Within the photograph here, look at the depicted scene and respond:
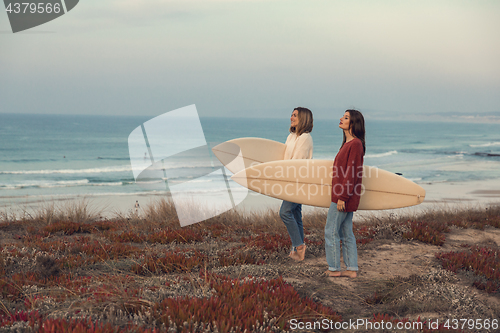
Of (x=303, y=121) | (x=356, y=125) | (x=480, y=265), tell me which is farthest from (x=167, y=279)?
(x=480, y=265)

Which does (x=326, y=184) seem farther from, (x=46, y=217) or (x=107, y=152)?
(x=107, y=152)

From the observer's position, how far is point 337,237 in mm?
5336

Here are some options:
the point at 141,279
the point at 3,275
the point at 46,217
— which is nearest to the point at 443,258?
the point at 141,279

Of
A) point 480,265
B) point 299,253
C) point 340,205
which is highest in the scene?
point 340,205

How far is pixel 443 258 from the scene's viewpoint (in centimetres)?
616

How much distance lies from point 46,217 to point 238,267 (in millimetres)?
6176

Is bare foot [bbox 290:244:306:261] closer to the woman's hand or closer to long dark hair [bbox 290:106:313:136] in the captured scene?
the woman's hand

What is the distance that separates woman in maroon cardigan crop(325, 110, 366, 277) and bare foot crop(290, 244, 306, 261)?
2.88 feet

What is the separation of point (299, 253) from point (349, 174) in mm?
2018

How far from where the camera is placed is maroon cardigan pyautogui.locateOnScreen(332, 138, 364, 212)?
504 cm

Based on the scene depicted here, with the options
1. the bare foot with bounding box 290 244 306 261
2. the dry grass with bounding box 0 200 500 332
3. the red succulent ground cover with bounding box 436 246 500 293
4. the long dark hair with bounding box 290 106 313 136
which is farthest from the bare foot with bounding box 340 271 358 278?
the long dark hair with bounding box 290 106 313 136

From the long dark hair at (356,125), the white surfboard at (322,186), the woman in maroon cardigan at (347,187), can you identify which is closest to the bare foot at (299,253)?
the woman in maroon cardigan at (347,187)

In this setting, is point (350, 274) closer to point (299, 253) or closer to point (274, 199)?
point (299, 253)

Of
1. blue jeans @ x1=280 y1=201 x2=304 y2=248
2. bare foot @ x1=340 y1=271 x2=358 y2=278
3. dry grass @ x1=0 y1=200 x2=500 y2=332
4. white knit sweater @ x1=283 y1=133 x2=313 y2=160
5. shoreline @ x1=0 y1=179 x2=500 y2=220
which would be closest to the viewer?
dry grass @ x1=0 y1=200 x2=500 y2=332
